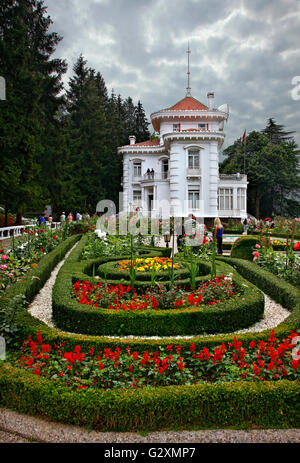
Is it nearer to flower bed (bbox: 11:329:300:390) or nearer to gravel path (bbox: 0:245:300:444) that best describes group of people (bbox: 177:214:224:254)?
flower bed (bbox: 11:329:300:390)

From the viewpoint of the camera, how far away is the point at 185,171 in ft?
89.1

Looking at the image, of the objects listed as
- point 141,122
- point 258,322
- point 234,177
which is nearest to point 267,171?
point 234,177

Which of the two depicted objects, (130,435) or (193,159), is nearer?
(130,435)

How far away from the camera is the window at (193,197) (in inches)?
1078

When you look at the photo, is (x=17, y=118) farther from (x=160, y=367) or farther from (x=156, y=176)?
(x=160, y=367)

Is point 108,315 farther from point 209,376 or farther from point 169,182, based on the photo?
point 169,182

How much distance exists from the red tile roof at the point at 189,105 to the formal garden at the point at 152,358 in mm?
26620

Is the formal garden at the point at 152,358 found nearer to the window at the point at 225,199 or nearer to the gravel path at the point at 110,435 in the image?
the gravel path at the point at 110,435

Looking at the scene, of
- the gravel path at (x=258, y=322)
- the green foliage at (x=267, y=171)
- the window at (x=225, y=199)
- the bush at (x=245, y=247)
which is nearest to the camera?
the gravel path at (x=258, y=322)

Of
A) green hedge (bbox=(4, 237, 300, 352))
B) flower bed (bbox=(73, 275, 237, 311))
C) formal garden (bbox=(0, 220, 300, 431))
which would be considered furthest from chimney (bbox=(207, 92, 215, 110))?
green hedge (bbox=(4, 237, 300, 352))

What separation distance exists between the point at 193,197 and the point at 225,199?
3.36 m

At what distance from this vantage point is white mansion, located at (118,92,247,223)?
27.2 m

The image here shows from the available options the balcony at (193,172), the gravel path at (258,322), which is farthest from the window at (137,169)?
the gravel path at (258,322)

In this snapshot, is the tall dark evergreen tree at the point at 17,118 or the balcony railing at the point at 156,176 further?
the balcony railing at the point at 156,176
